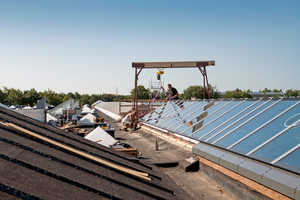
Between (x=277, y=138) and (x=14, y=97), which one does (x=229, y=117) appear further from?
(x=14, y=97)

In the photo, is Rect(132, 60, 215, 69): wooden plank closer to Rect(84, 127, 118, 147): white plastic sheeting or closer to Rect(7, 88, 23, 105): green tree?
Rect(84, 127, 118, 147): white plastic sheeting

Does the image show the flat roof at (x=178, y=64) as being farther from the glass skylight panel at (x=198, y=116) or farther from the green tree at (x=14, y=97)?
the green tree at (x=14, y=97)

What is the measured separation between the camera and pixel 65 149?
2639mm

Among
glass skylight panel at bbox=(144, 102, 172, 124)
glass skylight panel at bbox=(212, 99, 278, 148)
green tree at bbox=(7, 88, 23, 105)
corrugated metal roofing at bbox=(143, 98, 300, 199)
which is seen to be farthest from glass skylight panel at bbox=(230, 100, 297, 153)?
green tree at bbox=(7, 88, 23, 105)

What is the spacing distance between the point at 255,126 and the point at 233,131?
76cm

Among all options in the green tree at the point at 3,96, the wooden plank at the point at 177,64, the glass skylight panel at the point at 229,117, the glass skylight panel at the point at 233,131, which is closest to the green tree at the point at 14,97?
the green tree at the point at 3,96

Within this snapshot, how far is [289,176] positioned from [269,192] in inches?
19.1

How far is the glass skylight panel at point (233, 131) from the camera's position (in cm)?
723

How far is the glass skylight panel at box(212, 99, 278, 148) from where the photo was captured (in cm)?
723

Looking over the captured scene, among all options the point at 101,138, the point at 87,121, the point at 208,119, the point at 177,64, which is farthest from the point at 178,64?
the point at 101,138

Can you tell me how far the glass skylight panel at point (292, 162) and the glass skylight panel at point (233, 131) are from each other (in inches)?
81.3

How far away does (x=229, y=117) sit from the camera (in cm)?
903

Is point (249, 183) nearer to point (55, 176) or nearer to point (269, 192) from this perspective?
point (269, 192)

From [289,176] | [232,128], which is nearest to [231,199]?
[289,176]
